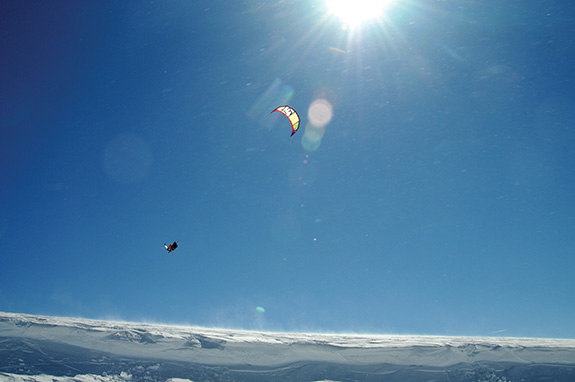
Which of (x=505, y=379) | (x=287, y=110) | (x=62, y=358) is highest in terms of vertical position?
(x=287, y=110)

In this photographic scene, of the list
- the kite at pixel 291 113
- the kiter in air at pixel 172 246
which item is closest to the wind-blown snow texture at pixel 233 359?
the kiter in air at pixel 172 246

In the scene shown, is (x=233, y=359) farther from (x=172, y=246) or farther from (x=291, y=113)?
(x=291, y=113)

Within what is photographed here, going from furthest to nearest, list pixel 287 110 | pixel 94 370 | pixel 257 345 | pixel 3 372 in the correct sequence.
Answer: pixel 287 110 → pixel 257 345 → pixel 94 370 → pixel 3 372

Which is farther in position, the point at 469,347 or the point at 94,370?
the point at 469,347

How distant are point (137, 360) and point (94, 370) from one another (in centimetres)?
142

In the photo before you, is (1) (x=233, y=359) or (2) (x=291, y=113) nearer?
(1) (x=233, y=359)

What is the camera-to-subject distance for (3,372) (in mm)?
9734

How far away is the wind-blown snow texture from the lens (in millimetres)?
11039

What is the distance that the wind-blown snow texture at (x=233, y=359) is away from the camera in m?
11.0

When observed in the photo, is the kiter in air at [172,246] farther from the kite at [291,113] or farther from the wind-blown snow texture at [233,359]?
the kite at [291,113]

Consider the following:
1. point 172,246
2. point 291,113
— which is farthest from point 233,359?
point 291,113

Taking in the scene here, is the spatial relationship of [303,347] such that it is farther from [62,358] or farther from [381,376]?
[62,358]

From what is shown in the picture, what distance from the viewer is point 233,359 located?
1268 cm

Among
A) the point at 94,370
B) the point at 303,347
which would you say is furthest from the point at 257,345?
the point at 94,370
